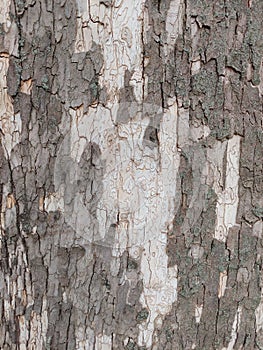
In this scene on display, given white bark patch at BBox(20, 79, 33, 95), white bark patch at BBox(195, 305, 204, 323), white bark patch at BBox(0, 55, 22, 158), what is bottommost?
white bark patch at BBox(195, 305, 204, 323)

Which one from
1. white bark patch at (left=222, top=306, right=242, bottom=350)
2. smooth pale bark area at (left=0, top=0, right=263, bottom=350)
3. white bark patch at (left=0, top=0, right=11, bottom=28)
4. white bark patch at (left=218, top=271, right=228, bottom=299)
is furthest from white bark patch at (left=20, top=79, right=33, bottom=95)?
white bark patch at (left=222, top=306, right=242, bottom=350)

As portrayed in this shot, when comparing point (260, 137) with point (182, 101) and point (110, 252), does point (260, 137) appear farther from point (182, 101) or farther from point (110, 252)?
point (110, 252)

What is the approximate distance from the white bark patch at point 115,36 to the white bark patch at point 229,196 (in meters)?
0.26

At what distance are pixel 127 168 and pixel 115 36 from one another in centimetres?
28

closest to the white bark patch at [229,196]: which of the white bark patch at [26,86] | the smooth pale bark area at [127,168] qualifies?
the smooth pale bark area at [127,168]

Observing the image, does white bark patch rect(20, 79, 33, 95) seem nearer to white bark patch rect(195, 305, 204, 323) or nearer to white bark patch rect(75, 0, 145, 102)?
white bark patch rect(75, 0, 145, 102)

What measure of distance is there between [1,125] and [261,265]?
2.32 ft

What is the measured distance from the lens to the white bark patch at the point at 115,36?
105 centimetres

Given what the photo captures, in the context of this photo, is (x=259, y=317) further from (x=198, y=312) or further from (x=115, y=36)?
(x=115, y=36)

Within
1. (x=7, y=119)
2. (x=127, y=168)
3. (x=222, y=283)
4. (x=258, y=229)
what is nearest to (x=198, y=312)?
(x=222, y=283)

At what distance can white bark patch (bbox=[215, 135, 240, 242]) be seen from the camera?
3.80ft

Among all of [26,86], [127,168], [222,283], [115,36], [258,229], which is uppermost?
[115,36]

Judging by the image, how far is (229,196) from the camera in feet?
3.85

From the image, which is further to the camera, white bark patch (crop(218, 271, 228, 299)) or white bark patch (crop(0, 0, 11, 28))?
white bark patch (crop(218, 271, 228, 299))
